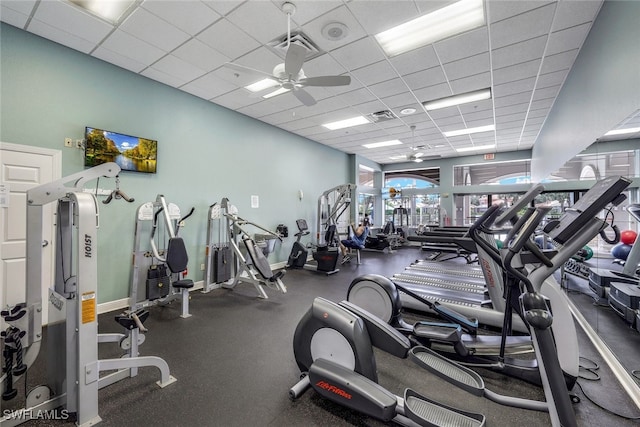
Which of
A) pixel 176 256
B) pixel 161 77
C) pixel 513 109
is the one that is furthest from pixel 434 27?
pixel 176 256

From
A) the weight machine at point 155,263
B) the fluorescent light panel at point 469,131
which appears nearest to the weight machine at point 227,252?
the weight machine at point 155,263

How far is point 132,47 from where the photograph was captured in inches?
132

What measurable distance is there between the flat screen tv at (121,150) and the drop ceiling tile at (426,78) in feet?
13.2

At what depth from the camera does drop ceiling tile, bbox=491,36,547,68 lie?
3258mm

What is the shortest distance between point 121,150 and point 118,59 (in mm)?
1184

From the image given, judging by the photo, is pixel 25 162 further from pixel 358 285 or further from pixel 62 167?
pixel 358 285

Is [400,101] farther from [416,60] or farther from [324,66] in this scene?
[324,66]

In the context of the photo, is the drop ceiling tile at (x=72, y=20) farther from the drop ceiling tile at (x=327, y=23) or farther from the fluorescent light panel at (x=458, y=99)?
the fluorescent light panel at (x=458, y=99)

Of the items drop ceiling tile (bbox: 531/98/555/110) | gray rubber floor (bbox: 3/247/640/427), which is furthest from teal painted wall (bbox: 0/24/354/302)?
drop ceiling tile (bbox: 531/98/555/110)

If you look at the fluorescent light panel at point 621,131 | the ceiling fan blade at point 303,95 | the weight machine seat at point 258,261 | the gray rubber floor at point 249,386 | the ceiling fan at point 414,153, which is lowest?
the gray rubber floor at point 249,386

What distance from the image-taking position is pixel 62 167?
3309mm

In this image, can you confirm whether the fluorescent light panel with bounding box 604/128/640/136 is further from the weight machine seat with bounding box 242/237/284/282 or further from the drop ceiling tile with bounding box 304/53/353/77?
the weight machine seat with bounding box 242/237/284/282

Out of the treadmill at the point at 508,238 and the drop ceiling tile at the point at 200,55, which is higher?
the drop ceiling tile at the point at 200,55

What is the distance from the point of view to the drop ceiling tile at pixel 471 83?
4.12 metres
